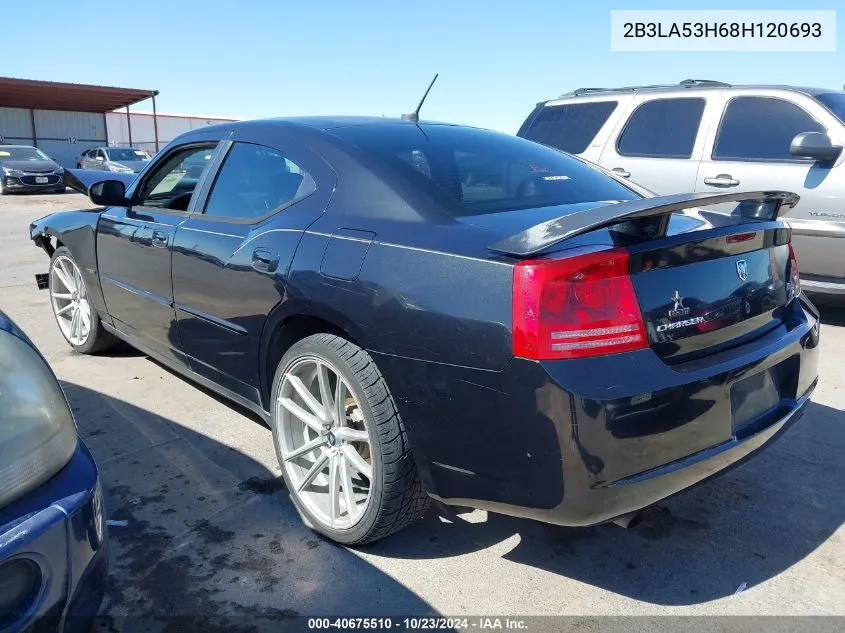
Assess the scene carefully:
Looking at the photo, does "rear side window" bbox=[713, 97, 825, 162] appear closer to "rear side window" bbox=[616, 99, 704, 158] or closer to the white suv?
the white suv

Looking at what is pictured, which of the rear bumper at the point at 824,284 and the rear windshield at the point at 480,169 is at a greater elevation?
the rear windshield at the point at 480,169

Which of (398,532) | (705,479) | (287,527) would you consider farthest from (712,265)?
(287,527)

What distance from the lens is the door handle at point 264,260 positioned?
2.67 meters

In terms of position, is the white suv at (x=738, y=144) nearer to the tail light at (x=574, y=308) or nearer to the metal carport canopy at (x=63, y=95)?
the tail light at (x=574, y=308)

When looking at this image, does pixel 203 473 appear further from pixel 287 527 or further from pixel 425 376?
pixel 425 376

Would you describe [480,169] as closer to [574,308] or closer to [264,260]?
[264,260]

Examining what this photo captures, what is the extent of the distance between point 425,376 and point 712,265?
962mm

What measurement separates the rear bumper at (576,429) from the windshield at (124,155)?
901 inches

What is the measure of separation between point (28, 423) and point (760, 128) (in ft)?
18.0

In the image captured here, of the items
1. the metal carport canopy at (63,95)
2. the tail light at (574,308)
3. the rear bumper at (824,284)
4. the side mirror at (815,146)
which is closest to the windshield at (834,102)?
the side mirror at (815,146)

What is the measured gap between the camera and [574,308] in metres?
1.89

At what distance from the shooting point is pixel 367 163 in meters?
2.58

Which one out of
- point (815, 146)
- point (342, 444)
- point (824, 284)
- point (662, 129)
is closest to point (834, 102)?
point (815, 146)

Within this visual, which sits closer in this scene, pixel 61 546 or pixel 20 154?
pixel 61 546
